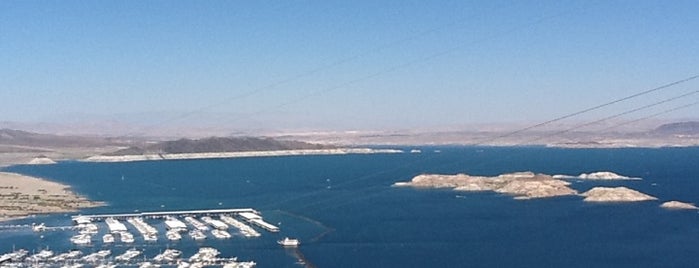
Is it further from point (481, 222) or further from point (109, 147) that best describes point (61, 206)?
point (109, 147)

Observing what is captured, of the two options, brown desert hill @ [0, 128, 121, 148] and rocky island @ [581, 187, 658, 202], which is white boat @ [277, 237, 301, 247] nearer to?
rocky island @ [581, 187, 658, 202]

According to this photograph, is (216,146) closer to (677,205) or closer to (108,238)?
(677,205)

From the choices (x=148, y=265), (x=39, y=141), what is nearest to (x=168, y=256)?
(x=148, y=265)

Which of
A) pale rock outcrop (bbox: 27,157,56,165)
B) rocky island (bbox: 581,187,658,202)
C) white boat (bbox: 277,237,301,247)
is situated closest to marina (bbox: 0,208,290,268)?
white boat (bbox: 277,237,301,247)

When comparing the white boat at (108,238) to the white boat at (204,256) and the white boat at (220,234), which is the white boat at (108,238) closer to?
the white boat at (220,234)

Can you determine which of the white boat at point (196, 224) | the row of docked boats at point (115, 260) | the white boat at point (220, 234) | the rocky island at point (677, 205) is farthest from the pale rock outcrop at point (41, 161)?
the rocky island at point (677, 205)

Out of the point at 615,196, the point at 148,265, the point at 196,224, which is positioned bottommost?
the point at 148,265

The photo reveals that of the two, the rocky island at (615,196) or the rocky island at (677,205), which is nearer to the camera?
the rocky island at (677,205)
